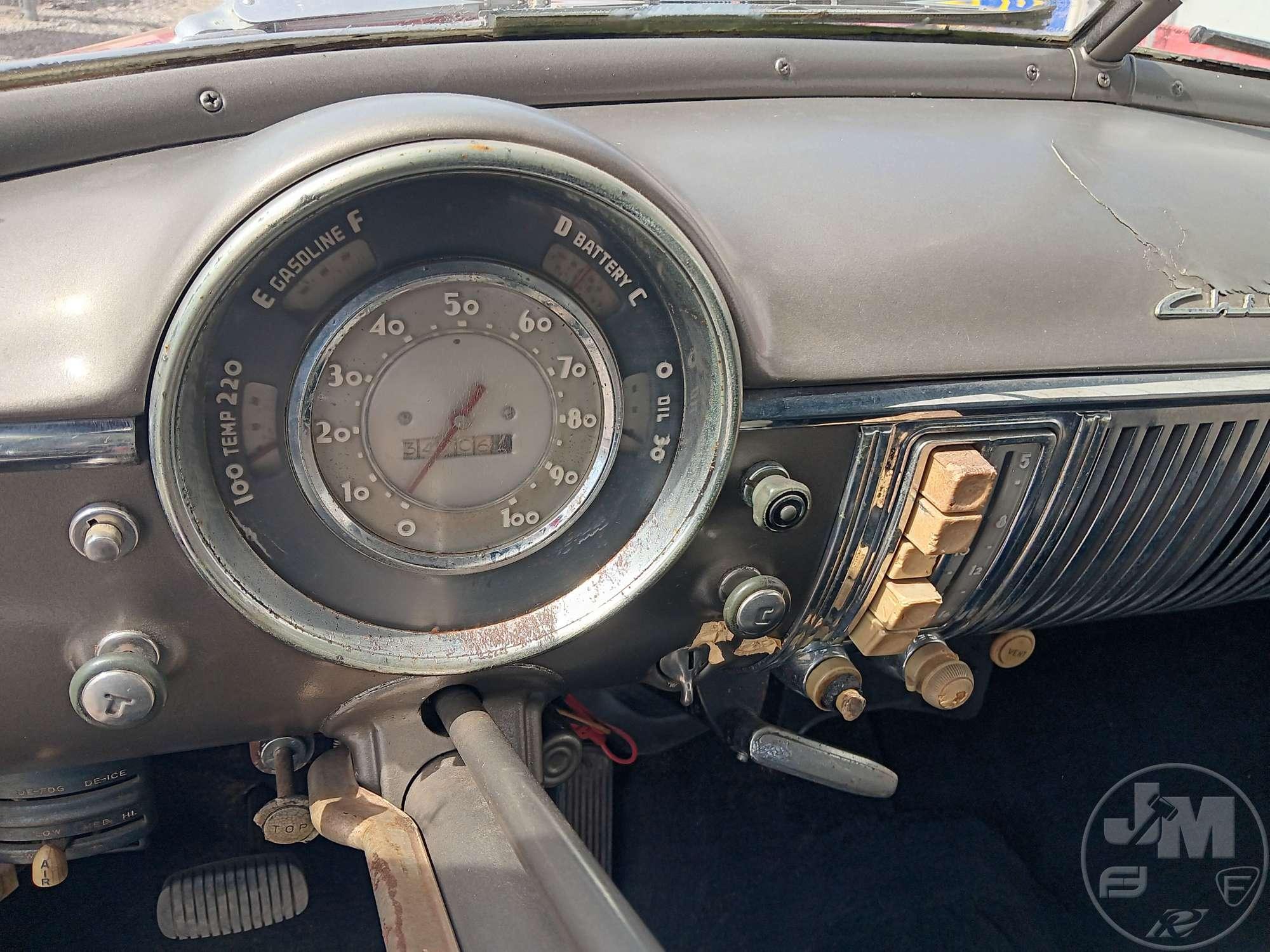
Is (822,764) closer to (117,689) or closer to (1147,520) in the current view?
(1147,520)

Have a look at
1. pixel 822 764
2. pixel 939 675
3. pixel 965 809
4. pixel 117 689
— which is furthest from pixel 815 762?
pixel 117 689

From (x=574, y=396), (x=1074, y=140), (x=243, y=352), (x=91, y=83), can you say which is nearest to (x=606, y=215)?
(x=574, y=396)

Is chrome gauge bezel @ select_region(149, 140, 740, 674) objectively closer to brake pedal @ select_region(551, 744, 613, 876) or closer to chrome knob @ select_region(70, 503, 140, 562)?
chrome knob @ select_region(70, 503, 140, 562)

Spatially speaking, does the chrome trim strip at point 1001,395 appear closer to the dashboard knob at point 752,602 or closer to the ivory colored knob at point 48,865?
the dashboard knob at point 752,602

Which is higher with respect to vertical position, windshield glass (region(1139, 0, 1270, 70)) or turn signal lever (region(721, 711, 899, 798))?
windshield glass (region(1139, 0, 1270, 70))

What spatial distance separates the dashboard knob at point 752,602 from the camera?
1363mm

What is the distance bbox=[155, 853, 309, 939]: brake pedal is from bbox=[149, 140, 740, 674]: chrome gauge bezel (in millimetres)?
1020

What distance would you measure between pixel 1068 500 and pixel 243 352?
Result: 1.17 metres

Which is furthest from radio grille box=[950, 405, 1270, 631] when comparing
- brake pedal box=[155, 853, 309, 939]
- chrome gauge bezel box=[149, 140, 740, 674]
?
brake pedal box=[155, 853, 309, 939]

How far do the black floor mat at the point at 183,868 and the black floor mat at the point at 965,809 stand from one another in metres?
0.64

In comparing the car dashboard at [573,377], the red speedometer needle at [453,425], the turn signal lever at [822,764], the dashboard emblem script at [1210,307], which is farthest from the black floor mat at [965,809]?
the red speedometer needle at [453,425]

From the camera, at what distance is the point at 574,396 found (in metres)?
1.26

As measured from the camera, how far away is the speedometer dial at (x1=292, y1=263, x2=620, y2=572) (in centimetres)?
116

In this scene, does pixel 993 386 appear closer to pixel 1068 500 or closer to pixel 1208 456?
pixel 1068 500
